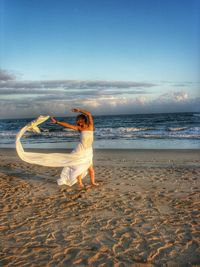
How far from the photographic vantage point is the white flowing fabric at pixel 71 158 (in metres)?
8.06

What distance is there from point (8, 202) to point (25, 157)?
1.56 m

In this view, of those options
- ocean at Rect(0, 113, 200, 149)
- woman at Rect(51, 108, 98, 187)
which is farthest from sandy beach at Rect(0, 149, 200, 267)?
ocean at Rect(0, 113, 200, 149)

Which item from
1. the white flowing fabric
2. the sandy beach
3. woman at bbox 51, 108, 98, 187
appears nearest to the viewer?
the sandy beach

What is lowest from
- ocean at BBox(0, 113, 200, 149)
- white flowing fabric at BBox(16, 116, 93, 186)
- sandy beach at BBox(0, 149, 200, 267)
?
ocean at BBox(0, 113, 200, 149)

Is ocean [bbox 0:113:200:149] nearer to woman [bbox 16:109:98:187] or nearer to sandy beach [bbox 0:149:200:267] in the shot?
sandy beach [bbox 0:149:200:267]

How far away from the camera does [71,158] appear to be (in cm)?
815

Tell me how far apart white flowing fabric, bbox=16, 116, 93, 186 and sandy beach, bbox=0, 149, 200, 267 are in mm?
388

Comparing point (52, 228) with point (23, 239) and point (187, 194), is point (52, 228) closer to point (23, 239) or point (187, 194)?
point (23, 239)

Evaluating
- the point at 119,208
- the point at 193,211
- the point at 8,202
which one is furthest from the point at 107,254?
the point at 8,202

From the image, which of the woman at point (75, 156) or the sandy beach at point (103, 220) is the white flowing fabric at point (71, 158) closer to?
the woman at point (75, 156)

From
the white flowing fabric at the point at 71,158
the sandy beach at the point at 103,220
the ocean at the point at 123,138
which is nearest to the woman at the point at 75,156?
the white flowing fabric at the point at 71,158

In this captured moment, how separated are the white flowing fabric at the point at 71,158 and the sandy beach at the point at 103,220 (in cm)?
39

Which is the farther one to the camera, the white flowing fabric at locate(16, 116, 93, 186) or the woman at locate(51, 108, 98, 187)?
the white flowing fabric at locate(16, 116, 93, 186)

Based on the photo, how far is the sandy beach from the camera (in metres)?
4.39
